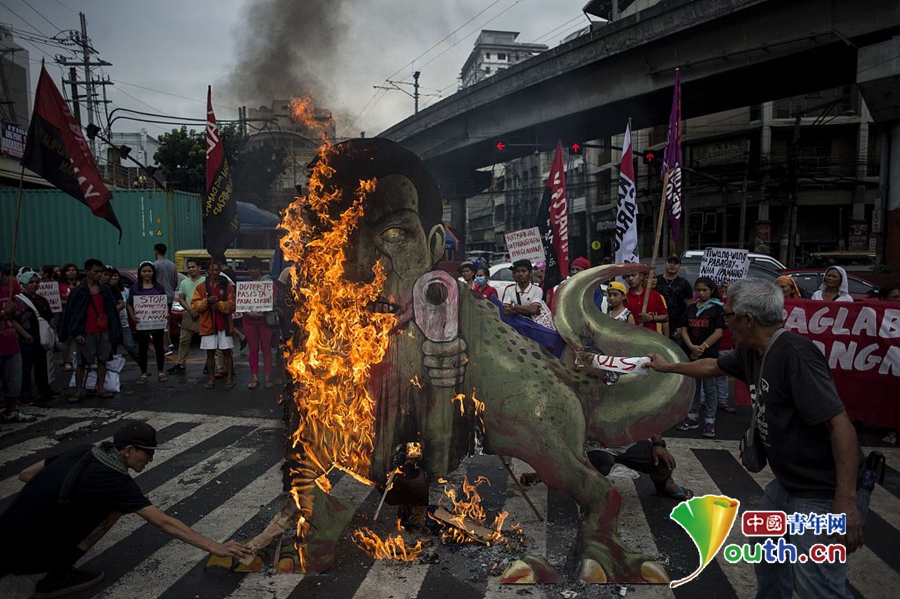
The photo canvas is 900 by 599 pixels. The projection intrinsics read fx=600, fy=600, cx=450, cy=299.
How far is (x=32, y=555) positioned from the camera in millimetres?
3574

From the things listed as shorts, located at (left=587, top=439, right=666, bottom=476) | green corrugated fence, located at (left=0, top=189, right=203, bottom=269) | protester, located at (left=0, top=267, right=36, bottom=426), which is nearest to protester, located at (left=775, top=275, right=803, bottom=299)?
shorts, located at (left=587, top=439, right=666, bottom=476)

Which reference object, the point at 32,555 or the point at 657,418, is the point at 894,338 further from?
the point at 32,555

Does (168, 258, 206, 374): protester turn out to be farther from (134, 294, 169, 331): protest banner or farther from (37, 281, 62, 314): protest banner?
(37, 281, 62, 314): protest banner

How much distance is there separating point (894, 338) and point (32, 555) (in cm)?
846

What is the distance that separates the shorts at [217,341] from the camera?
996 cm

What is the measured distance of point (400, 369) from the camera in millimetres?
4156

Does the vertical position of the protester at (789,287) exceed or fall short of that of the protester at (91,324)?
it exceeds it

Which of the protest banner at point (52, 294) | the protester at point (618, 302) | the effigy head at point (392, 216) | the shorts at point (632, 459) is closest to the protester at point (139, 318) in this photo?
the protest banner at point (52, 294)

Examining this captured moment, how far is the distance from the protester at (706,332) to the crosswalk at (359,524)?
1.29 feet

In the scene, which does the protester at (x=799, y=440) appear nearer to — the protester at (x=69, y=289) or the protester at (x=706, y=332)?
the protester at (x=706, y=332)

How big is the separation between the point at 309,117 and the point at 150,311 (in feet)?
22.0

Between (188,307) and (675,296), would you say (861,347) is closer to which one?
(675,296)

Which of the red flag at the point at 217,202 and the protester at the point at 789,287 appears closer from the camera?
the red flag at the point at 217,202

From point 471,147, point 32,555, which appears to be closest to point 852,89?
point 471,147
